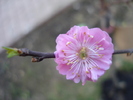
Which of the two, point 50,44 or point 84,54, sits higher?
point 50,44

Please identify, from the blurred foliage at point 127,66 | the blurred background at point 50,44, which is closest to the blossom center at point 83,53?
the blurred background at point 50,44

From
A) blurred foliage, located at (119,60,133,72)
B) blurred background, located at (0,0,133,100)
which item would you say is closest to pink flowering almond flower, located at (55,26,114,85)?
blurred background, located at (0,0,133,100)

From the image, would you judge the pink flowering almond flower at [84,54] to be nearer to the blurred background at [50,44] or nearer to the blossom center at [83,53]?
the blossom center at [83,53]

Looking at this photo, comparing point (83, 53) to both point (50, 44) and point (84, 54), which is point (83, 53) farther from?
point (50, 44)

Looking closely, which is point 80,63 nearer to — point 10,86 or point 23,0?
point 10,86

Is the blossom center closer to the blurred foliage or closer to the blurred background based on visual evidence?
the blurred background

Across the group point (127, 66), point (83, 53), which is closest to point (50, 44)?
point (127, 66)
